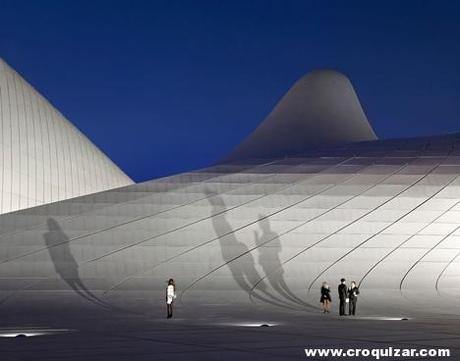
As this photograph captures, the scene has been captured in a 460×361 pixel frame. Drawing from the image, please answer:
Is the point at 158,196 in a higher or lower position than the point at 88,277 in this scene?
higher

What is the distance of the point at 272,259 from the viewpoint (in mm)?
31312

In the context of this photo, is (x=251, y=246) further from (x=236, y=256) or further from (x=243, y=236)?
(x=236, y=256)

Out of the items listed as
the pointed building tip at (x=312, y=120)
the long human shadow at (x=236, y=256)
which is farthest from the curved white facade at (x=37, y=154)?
the pointed building tip at (x=312, y=120)

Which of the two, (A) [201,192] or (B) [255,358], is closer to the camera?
(B) [255,358]

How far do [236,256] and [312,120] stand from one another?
39190 millimetres

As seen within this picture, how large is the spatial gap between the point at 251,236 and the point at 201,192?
13.8 ft

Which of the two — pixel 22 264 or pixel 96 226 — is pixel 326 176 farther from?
pixel 22 264

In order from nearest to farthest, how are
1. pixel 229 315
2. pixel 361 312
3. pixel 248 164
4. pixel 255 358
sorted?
pixel 255 358, pixel 229 315, pixel 361 312, pixel 248 164

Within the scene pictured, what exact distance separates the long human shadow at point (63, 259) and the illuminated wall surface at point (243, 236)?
0.15 feet

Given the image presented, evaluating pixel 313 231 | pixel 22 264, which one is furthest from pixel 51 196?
pixel 313 231

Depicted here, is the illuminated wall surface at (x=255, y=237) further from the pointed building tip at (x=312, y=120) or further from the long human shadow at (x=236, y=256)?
the pointed building tip at (x=312, y=120)

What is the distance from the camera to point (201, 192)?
1400 inches

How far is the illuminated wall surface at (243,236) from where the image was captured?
27.8 meters

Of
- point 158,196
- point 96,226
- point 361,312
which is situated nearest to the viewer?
point 361,312
